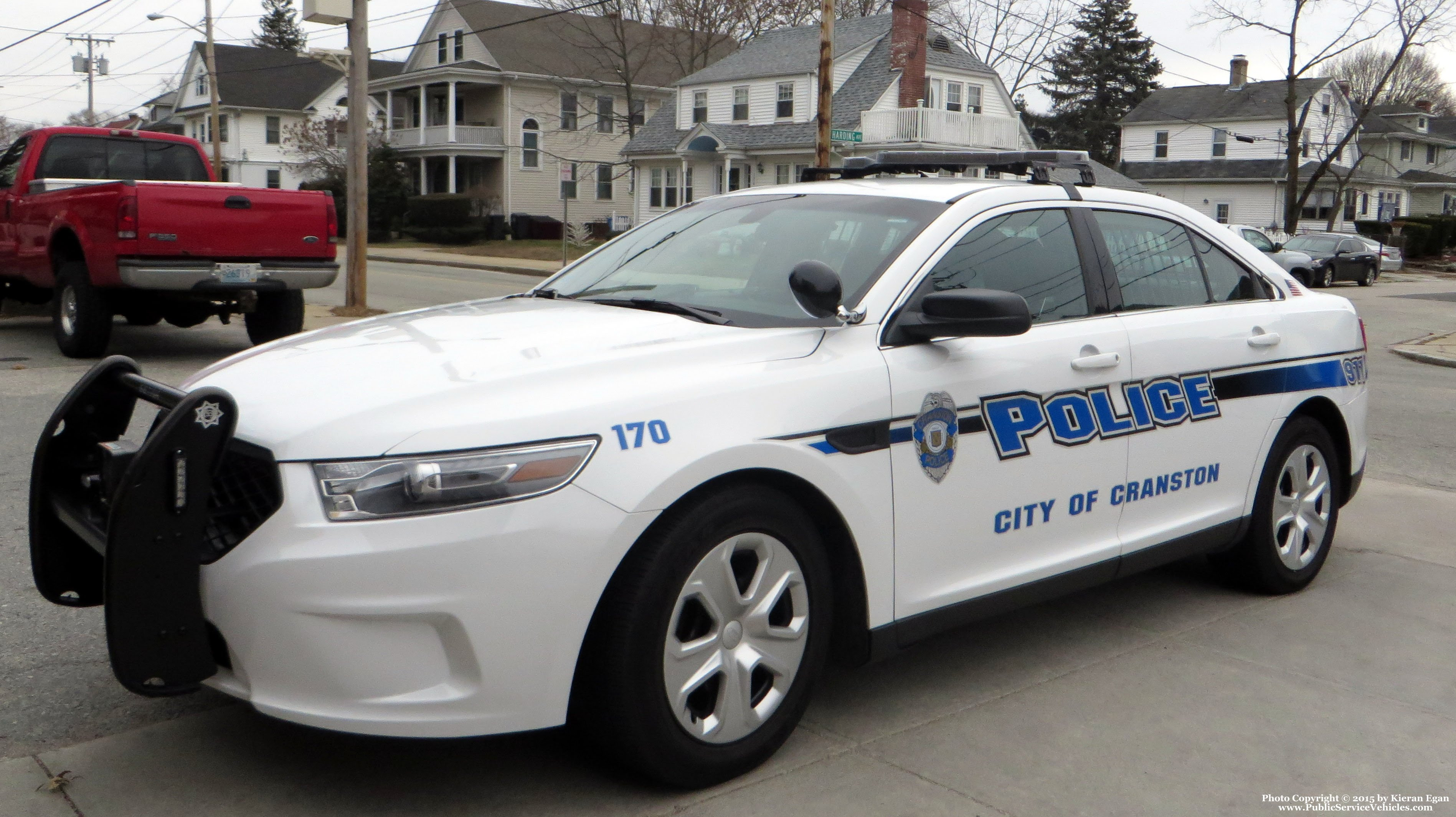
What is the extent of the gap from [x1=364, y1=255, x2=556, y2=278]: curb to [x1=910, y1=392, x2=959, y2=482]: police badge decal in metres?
25.2

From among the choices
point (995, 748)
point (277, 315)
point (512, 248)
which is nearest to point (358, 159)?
point (277, 315)

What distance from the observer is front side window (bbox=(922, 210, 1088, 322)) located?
4.09 meters

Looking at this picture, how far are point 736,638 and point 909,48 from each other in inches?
1582

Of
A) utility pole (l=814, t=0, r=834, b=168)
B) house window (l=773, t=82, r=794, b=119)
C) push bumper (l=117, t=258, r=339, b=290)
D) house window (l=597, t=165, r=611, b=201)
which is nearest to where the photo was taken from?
push bumper (l=117, t=258, r=339, b=290)

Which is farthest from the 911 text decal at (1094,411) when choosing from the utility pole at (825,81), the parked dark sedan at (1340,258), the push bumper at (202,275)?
the parked dark sedan at (1340,258)

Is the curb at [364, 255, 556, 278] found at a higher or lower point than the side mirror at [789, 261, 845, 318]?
lower

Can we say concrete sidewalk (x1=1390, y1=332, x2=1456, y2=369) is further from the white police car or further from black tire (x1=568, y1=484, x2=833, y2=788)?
black tire (x1=568, y1=484, x2=833, y2=788)

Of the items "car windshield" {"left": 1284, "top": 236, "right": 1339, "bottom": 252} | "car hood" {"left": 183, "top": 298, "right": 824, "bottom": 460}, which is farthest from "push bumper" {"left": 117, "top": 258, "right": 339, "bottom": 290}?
"car windshield" {"left": 1284, "top": 236, "right": 1339, "bottom": 252}

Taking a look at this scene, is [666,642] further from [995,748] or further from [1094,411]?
[1094,411]

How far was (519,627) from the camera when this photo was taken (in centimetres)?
292

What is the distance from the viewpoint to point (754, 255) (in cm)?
425

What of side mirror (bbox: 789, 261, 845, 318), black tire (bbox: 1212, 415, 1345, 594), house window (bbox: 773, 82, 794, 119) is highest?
house window (bbox: 773, 82, 794, 119)

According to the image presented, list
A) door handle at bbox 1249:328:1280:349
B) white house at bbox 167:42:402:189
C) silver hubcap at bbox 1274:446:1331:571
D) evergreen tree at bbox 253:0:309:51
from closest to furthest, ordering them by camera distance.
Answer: door handle at bbox 1249:328:1280:349 < silver hubcap at bbox 1274:446:1331:571 < white house at bbox 167:42:402:189 < evergreen tree at bbox 253:0:309:51

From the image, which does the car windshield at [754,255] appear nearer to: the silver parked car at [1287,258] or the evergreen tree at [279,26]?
the silver parked car at [1287,258]
